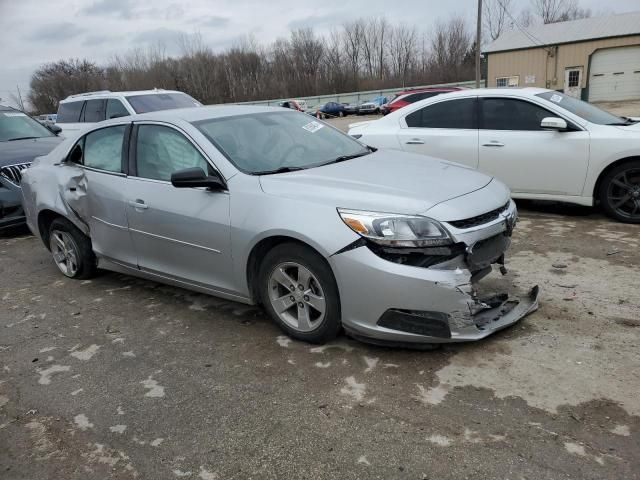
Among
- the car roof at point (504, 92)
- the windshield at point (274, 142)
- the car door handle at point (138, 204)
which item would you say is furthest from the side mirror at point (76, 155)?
the car roof at point (504, 92)

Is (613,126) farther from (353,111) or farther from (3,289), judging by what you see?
(353,111)

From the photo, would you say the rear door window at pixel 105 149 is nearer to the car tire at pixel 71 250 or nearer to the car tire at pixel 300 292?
the car tire at pixel 71 250

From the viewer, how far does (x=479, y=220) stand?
3354 mm

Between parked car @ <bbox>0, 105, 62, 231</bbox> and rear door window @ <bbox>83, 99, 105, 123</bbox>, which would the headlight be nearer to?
parked car @ <bbox>0, 105, 62, 231</bbox>

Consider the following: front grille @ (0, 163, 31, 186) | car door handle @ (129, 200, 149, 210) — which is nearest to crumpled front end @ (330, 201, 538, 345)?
car door handle @ (129, 200, 149, 210)

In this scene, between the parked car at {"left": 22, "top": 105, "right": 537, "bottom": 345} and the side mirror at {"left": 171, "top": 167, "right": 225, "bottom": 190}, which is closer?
the parked car at {"left": 22, "top": 105, "right": 537, "bottom": 345}

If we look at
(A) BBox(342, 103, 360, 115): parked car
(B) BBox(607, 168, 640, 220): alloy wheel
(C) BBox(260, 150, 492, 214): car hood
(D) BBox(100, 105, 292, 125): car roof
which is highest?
(D) BBox(100, 105, 292, 125): car roof

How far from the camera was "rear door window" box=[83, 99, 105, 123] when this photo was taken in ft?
34.6

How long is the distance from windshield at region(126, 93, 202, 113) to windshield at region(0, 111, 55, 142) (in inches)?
69.1

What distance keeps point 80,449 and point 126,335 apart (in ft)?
4.51

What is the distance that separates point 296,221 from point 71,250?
9.83 feet

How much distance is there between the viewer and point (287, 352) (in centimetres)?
357

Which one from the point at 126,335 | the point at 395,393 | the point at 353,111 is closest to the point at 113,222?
the point at 126,335

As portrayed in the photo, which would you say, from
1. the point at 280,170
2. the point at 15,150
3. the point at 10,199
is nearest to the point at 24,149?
the point at 15,150
